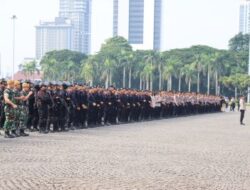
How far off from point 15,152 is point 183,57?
112312 millimetres

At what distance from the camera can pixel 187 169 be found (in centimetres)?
1173

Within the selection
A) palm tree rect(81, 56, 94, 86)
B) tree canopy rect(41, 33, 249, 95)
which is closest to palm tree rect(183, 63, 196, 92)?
tree canopy rect(41, 33, 249, 95)

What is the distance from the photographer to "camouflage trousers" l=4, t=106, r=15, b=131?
17578 millimetres

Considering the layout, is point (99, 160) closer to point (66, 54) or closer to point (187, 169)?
point (187, 169)

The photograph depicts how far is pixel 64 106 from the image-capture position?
70.9 feet

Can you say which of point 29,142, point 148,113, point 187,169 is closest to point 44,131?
point 29,142

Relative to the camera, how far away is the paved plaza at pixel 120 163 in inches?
382

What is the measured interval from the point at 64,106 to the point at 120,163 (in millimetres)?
9580

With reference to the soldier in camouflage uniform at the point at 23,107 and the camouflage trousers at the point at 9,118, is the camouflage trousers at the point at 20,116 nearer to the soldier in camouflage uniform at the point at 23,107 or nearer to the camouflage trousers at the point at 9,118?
the soldier in camouflage uniform at the point at 23,107

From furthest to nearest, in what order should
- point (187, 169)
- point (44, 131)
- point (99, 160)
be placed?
point (44, 131)
point (99, 160)
point (187, 169)

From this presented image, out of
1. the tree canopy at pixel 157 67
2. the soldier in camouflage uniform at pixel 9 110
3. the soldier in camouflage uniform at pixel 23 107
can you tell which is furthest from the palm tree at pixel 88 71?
the soldier in camouflage uniform at pixel 9 110

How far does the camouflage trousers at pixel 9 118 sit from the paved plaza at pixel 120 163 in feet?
1.18

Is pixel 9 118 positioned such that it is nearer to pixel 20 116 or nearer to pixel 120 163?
pixel 20 116

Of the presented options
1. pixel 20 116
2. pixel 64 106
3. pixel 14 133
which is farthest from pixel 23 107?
pixel 64 106
